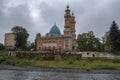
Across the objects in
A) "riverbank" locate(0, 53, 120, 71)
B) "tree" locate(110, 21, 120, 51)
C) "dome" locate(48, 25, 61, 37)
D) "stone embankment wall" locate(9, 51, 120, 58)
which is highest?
"dome" locate(48, 25, 61, 37)

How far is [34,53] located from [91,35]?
65.2 feet

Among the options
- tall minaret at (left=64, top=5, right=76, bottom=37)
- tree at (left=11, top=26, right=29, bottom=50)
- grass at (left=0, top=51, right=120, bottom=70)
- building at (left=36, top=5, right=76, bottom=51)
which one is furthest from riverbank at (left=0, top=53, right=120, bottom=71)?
tree at (left=11, top=26, right=29, bottom=50)

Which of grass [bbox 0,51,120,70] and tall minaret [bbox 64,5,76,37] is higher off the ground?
tall minaret [bbox 64,5,76,37]

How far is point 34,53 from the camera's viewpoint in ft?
278

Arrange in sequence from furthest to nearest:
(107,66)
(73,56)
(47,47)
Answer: (47,47) → (73,56) → (107,66)

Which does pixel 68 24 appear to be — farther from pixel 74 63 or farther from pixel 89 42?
pixel 74 63

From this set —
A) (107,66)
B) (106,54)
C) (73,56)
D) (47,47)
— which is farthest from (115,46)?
(47,47)

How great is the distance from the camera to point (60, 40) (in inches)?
3784

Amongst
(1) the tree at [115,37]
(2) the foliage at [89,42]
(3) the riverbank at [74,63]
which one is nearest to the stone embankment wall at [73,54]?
(1) the tree at [115,37]

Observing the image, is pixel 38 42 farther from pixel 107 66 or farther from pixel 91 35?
pixel 107 66

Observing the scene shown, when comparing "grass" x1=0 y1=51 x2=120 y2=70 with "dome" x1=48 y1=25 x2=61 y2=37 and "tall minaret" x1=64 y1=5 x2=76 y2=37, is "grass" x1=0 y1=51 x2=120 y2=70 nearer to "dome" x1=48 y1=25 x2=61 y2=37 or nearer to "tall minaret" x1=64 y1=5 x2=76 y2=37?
"tall minaret" x1=64 y1=5 x2=76 y2=37

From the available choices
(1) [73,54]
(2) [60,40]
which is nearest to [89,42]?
(2) [60,40]

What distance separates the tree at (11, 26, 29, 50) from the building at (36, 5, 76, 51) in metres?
4.73

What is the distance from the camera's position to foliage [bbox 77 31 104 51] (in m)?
92.1
